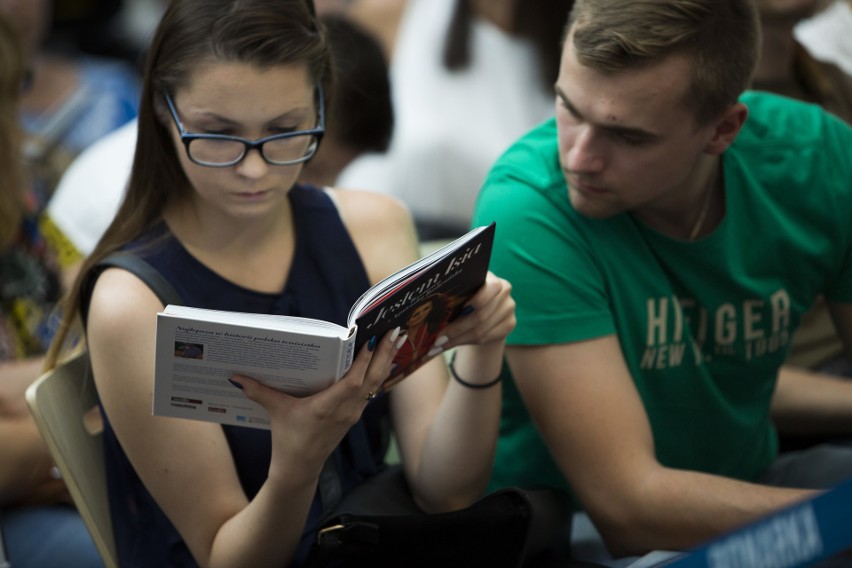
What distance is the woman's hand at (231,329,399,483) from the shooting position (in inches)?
54.6

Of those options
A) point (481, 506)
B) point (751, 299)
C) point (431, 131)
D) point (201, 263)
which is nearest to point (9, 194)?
point (201, 263)

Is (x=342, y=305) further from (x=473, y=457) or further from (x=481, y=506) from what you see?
(x=481, y=506)

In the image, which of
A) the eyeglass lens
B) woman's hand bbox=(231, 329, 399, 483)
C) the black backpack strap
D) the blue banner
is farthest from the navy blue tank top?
the blue banner

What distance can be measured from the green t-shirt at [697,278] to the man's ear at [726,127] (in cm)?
10

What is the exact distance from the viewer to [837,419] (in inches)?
87.9

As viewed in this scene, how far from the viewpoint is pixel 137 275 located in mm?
1676

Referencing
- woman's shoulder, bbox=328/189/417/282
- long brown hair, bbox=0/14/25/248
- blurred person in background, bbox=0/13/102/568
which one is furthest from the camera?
long brown hair, bbox=0/14/25/248

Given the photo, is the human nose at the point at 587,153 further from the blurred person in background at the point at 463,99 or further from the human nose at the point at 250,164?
the blurred person in background at the point at 463,99

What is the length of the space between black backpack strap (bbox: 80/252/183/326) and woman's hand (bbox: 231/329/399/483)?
0.34 meters

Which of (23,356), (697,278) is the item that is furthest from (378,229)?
(23,356)

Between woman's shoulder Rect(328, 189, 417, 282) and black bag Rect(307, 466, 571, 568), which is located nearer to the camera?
black bag Rect(307, 466, 571, 568)

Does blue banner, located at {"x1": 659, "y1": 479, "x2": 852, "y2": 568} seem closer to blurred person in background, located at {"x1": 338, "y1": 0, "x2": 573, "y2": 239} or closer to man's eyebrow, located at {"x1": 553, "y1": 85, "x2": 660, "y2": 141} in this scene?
man's eyebrow, located at {"x1": 553, "y1": 85, "x2": 660, "y2": 141}

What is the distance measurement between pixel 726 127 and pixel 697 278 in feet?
0.90

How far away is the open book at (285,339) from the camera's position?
1312 millimetres
